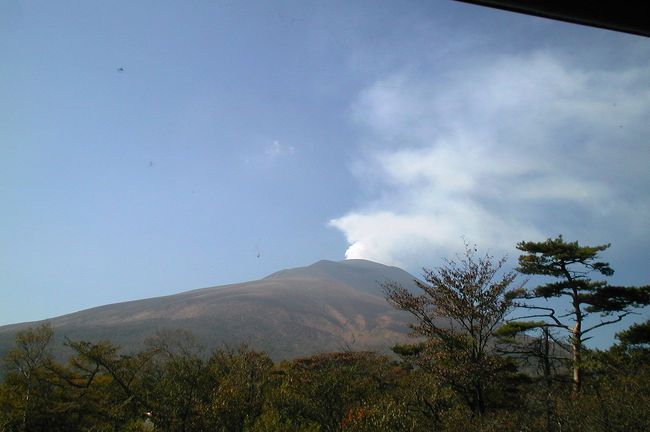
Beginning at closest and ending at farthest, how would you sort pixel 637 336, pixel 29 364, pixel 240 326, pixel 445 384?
1. pixel 445 384
2. pixel 637 336
3. pixel 29 364
4. pixel 240 326

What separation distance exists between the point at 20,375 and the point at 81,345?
872 centimetres

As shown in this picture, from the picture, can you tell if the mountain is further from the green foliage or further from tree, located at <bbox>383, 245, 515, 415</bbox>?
tree, located at <bbox>383, 245, 515, 415</bbox>

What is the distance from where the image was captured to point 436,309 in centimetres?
1734

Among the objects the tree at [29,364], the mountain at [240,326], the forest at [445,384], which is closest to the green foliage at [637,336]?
the forest at [445,384]

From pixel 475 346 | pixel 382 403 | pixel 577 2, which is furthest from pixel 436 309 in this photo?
pixel 577 2

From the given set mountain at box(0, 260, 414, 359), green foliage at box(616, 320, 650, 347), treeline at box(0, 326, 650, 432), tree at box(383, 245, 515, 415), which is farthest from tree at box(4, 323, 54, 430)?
mountain at box(0, 260, 414, 359)

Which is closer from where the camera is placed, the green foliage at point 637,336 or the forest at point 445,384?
the forest at point 445,384

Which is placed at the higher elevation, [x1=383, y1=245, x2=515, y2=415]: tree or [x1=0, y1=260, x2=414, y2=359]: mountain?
[x1=383, y1=245, x2=515, y2=415]: tree

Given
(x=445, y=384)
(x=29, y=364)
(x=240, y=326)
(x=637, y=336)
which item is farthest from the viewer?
(x=240, y=326)

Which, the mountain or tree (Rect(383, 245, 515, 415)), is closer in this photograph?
tree (Rect(383, 245, 515, 415))

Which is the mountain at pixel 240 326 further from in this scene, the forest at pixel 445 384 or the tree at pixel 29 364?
the forest at pixel 445 384

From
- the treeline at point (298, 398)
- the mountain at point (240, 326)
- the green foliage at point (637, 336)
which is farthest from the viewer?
the mountain at point (240, 326)

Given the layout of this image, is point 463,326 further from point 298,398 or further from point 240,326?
point 240,326

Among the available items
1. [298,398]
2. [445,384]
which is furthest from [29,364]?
[445,384]
